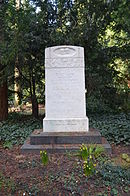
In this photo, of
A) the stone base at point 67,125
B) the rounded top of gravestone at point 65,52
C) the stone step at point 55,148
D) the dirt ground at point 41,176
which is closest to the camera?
the dirt ground at point 41,176

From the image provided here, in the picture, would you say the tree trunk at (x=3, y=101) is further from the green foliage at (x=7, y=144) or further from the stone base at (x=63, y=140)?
the stone base at (x=63, y=140)

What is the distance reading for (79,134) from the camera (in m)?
4.51

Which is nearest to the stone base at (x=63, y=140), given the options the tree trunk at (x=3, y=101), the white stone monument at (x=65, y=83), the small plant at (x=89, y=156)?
the small plant at (x=89, y=156)

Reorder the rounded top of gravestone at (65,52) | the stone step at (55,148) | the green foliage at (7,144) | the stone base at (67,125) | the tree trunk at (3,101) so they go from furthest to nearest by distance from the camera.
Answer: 1. the tree trunk at (3,101)
2. the rounded top of gravestone at (65,52)
3. the stone base at (67,125)
4. the green foliage at (7,144)
5. the stone step at (55,148)

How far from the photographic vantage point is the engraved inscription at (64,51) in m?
5.00

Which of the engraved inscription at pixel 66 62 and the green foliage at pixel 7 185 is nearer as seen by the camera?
the green foliage at pixel 7 185

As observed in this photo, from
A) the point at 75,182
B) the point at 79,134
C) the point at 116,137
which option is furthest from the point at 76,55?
the point at 75,182

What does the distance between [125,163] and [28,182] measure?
1740 millimetres

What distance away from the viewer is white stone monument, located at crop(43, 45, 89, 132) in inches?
197

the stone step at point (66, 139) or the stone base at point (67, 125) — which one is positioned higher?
the stone base at point (67, 125)

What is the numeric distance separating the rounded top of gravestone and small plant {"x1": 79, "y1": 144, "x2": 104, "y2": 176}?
242 cm

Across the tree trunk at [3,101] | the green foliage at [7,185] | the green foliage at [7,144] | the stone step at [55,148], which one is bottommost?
the green foliage at [7,185]

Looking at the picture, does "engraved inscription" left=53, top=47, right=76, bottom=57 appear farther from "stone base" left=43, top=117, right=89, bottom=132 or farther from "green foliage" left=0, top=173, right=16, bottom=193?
"green foliage" left=0, top=173, right=16, bottom=193

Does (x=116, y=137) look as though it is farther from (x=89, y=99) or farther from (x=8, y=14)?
(x=8, y=14)
